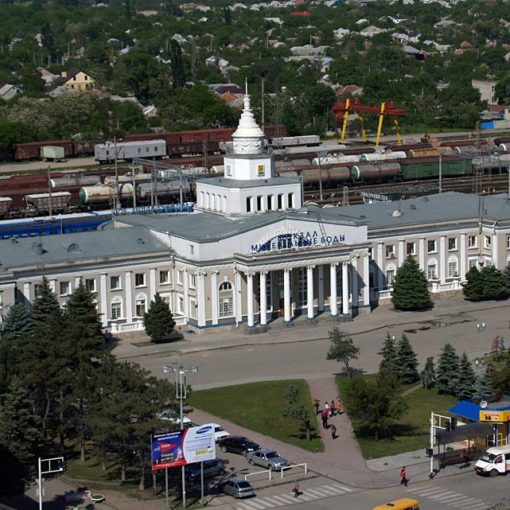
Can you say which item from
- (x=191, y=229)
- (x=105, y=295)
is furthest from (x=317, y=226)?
(x=105, y=295)

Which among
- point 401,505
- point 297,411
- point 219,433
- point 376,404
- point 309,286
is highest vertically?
point 309,286

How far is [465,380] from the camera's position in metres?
61.4

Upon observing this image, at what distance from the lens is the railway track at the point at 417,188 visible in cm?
10888

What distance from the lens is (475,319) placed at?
251 feet

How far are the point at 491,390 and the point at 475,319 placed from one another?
1812 centimetres

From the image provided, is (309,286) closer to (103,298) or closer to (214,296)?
(214,296)

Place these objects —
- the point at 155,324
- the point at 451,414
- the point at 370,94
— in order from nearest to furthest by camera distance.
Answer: the point at 451,414, the point at 155,324, the point at 370,94

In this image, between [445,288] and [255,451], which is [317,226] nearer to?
[445,288]

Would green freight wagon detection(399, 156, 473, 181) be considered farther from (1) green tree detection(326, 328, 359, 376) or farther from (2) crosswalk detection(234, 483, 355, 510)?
(2) crosswalk detection(234, 483, 355, 510)

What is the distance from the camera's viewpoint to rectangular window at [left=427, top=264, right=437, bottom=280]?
82.6m

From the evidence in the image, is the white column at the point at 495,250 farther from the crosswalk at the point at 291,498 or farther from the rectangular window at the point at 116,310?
the crosswalk at the point at 291,498

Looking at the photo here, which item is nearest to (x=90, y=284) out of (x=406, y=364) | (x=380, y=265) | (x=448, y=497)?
(x=380, y=265)

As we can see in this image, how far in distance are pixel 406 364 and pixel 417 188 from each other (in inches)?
1890

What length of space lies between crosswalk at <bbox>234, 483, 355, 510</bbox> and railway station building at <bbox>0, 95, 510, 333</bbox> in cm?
2360
